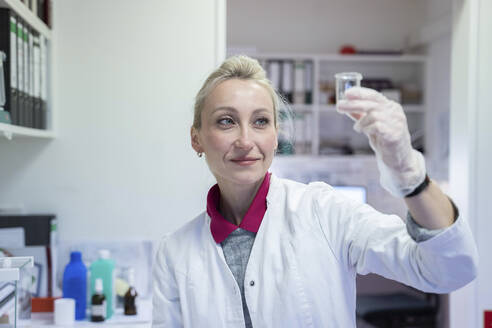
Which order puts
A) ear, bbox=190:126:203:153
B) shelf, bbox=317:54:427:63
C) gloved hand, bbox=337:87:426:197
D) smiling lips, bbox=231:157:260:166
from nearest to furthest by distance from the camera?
1. gloved hand, bbox=337:87:426:197
2. smiling lips, bbox=231:157:260:166
3. ear, bbox=190:126:203:153
4. shelf, bbox=317:54:427:63

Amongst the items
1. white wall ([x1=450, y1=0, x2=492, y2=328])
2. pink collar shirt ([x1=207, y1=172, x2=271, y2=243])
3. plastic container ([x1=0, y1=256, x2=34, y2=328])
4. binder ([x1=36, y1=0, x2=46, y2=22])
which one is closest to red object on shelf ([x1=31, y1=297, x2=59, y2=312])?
Answer: plastic container ([x1=0, y1=256, x2=34, y2=328])

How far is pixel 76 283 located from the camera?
75.7 inches

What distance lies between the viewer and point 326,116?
13.1 ft

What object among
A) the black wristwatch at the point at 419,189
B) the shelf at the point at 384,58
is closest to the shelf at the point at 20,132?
the black wristwatch at the point at 419,189

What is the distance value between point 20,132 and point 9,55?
240 millimetres

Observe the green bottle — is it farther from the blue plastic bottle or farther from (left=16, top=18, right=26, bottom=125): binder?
(left=16, top=18, right=26, bottom=125): binder

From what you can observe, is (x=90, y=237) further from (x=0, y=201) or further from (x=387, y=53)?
(x=387, y=53)

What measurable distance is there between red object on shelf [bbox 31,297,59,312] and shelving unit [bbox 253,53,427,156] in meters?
2.22

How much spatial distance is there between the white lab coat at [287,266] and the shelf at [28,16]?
86 cm

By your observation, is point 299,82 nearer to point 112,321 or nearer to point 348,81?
point 112,321

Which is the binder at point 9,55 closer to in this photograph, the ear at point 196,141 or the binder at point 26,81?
the binder at point 26,81

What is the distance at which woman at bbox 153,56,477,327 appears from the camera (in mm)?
1170

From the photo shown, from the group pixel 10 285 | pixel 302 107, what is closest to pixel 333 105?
pixel 302 107

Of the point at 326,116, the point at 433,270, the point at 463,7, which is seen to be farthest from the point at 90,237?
the point at 326,116
